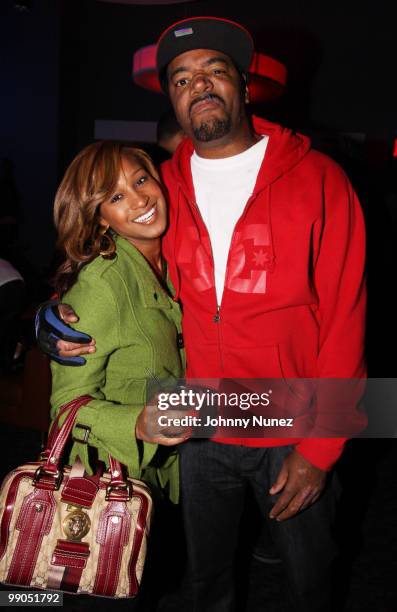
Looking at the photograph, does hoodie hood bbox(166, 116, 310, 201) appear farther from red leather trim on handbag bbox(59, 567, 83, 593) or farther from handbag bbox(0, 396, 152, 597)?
red leather trim on handbag bbox(59, 567, 83, 593)

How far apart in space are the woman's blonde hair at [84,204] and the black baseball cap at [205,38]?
343mm

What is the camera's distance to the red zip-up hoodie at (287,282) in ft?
4.63

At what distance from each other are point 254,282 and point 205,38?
0.72 m

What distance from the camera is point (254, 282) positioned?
1.45 m

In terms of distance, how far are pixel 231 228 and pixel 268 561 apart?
63.4 inches

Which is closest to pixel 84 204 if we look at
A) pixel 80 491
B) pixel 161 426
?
pixel 161 426

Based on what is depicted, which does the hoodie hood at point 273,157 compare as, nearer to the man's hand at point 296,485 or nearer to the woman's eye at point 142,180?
the woman's eye at point 142,180

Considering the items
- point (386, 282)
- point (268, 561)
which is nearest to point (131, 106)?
point (386, 282)

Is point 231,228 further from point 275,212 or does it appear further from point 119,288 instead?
point 119,288

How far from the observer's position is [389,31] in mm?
5699

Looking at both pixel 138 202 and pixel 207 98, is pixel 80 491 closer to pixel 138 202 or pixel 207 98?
pixel 138 202

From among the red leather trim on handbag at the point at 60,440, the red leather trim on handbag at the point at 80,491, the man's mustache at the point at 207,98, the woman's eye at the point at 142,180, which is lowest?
the red leather trim on handbag at the point at 80,491

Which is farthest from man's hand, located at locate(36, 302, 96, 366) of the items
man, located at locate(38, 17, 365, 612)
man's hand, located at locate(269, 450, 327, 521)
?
man's hand, located at locate(269, 450, 327, 521)

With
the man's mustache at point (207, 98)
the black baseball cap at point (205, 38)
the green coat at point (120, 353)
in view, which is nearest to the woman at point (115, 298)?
the green coat at point (120, 353)
